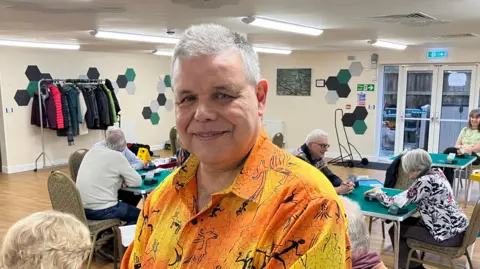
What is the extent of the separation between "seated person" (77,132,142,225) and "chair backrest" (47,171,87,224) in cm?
29

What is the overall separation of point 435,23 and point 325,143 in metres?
1.84

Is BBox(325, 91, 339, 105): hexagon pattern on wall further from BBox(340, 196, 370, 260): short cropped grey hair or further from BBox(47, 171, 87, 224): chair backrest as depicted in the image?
BBox(340, 196, 370, 260): short cropped grey hair

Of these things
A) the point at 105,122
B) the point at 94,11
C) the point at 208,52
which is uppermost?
the point at 94,11

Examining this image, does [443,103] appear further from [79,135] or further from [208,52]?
[208,52]

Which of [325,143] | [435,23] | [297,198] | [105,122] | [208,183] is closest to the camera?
[297,198]

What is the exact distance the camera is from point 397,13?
12.8 feet

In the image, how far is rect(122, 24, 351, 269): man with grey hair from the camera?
2.56ft

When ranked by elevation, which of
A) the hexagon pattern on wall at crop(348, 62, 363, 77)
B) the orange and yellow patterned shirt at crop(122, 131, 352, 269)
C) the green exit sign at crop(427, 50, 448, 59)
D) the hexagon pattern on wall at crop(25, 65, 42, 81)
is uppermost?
the green exit sign at crop(427, 50, 448, 59)

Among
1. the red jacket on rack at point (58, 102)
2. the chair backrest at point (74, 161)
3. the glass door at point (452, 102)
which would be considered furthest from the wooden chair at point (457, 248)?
the red jacket on rack at point (58, 102)

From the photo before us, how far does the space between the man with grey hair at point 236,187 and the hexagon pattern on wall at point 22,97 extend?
Result: 7815 millimetres

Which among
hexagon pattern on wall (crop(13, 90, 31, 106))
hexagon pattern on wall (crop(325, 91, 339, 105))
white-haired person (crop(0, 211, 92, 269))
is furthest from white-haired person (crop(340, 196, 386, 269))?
hexagon pattern on wall (crop(325, 91, 339, 105))

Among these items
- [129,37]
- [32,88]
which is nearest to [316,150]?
[129,37]

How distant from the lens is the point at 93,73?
29.4 feet

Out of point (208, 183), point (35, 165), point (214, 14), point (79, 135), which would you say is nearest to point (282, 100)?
point (79, 135)
